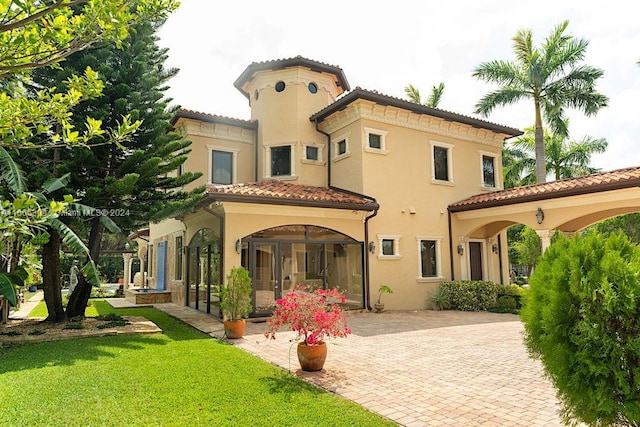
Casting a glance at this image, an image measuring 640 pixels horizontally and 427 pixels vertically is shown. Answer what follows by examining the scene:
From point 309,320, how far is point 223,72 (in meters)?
14.0

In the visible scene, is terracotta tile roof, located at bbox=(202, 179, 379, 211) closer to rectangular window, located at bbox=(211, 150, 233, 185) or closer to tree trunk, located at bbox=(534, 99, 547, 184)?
rectangular window, located at bbox=(211, 150, 233, 185)

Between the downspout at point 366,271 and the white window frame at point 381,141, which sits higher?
the white window frame at point 381,141

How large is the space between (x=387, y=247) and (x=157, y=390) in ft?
36.7

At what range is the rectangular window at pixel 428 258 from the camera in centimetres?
1673

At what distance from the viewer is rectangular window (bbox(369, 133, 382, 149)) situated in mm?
15828

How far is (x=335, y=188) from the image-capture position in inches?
663

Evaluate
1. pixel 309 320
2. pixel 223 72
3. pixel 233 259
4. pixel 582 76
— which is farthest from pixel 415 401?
A: pixel 582 76

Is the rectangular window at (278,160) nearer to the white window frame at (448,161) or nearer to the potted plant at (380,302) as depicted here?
the white window frame at (448,161)

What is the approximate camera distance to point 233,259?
12570 mm

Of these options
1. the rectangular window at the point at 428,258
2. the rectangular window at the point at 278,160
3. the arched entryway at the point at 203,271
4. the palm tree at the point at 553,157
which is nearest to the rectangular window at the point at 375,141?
the rectangular window at the point at 278,160

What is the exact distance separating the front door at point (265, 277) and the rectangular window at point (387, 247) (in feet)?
15.0

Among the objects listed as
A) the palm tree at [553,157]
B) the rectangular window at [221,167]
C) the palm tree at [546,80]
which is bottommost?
the rectangular window at [221,167]

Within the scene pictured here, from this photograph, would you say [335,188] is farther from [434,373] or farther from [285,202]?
[434,373]

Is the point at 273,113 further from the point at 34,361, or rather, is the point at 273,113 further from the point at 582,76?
the point at 582,76
